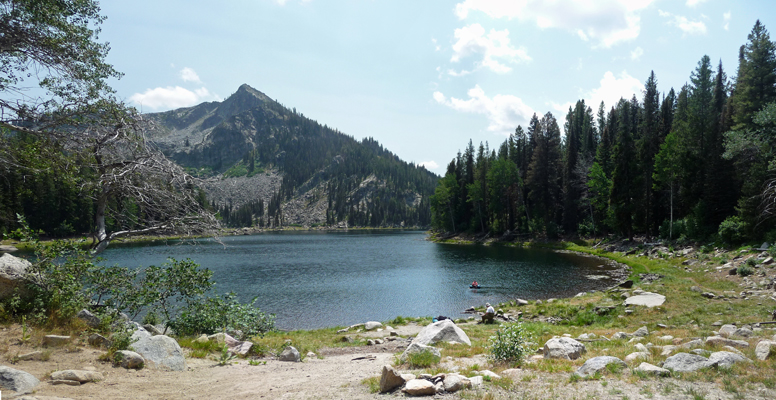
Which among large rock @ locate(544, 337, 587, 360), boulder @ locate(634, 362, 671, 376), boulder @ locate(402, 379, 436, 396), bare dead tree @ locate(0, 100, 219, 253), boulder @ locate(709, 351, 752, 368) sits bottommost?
large rock @ locate(544, 337, 587, 360)

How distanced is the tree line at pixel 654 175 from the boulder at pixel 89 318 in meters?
27.0

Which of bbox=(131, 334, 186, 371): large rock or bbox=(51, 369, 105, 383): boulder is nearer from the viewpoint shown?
bbox=(51, 369, 105, 383): boulder

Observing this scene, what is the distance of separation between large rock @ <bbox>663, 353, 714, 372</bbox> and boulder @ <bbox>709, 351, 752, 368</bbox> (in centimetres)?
13

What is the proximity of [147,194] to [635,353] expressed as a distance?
13461 millimetres

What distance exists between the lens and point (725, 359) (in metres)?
7.73

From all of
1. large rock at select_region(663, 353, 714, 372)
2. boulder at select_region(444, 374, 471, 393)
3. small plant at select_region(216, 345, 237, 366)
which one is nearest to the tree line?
Result: large rock at select_region(663, 353, 714, 372)

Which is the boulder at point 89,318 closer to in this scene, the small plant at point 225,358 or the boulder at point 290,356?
the small plant at point 225,358

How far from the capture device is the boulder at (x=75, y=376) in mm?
7165

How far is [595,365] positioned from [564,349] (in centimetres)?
174

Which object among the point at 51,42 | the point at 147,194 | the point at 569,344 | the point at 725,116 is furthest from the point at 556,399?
the point at 725,116

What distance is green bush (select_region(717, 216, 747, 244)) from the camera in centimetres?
3048

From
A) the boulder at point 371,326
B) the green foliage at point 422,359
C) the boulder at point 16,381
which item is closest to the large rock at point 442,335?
the green foliage at point 422,359

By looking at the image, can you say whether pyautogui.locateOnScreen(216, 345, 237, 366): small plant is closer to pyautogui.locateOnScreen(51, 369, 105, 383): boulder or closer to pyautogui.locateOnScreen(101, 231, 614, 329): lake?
pyautogui.locateOnScreen(51, 369, 105, 383): boulder

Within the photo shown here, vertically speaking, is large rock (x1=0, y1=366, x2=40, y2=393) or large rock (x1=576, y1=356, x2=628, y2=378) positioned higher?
large rock (x1=0, y1=366, x2=40, y2=393)
